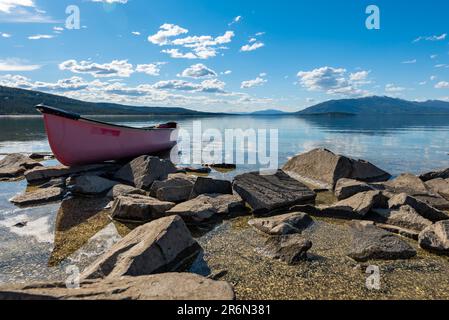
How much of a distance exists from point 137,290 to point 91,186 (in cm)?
1032

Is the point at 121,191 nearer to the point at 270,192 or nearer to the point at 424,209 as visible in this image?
the point at 270,192

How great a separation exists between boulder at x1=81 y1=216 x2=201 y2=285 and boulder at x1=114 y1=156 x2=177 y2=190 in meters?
7.84

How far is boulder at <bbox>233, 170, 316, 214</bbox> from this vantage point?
39.3ft

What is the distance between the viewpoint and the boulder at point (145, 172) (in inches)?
628

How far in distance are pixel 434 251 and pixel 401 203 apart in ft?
9.84

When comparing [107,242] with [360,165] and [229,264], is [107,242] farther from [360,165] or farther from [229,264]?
[360,165]

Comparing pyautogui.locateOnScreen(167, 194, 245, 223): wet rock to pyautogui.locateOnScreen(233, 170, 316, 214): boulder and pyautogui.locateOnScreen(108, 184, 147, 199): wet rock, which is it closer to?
pyautogui.locateOnScreen(233, 170, 316, 214): boulder

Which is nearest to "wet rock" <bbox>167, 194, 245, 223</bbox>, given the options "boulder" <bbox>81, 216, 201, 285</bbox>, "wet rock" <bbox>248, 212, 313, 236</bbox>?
"wet rock" <bbox>248, 212, 313, 236</bbox>

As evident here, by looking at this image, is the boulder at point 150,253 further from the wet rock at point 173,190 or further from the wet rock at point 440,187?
the wet rock at point 440,187

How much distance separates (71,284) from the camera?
5.81m
